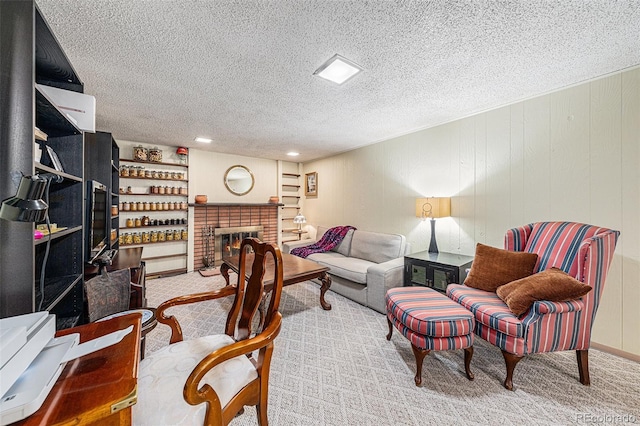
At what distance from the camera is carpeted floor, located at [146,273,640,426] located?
1.45 meters

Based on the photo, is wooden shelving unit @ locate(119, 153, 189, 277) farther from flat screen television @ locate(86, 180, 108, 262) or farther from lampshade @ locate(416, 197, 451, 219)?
lampshade @ locate(416, 197, 451, 219)

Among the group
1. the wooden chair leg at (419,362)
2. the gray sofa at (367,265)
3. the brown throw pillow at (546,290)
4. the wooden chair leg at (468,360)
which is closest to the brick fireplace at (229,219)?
the gray sofa at (367,265)

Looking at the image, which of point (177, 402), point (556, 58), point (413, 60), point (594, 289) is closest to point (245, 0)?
point (413, 60)

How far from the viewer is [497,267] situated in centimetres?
210

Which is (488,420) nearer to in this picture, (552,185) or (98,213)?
(552,185)

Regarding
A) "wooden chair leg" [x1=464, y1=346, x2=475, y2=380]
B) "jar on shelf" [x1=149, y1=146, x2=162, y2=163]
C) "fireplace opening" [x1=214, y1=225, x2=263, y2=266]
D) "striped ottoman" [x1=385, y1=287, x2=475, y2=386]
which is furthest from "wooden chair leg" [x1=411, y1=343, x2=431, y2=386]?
"jar on shelf" [x1=149, y1=146, x2=162, y2=163]

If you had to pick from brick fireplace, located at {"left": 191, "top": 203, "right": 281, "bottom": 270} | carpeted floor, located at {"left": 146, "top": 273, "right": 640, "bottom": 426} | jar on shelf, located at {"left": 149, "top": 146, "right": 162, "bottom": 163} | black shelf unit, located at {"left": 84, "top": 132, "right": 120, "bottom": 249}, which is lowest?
carpeted floor, located at {"left": 146, "top": 273, "right": 640, "bottom": 426}

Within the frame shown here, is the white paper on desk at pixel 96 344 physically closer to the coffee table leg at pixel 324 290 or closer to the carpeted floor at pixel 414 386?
the carpeted floor at pixel 414 386

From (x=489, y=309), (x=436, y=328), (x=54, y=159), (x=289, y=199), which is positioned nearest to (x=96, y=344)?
(x=54, y=159)

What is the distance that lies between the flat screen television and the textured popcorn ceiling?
929 mm

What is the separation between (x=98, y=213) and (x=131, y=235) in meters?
1.53

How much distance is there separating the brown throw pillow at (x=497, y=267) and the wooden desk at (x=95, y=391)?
2.44 meters

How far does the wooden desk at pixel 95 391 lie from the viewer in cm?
58

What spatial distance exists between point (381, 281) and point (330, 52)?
2.31 m
